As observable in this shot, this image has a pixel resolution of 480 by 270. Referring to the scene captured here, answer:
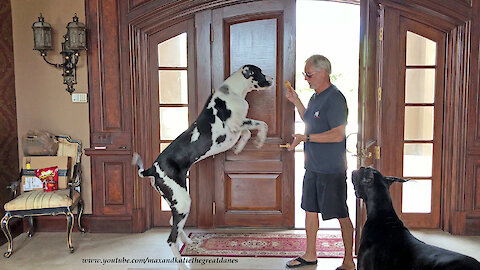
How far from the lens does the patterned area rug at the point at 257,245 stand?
336 cm

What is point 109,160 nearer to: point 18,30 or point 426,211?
point 18,30

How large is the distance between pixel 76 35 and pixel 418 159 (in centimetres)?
338

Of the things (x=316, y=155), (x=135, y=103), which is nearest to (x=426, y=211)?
(x=316, y=155)

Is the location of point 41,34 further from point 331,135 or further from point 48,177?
point 331,135

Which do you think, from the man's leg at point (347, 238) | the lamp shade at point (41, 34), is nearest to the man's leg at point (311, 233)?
the man's leg at point (347, 238)

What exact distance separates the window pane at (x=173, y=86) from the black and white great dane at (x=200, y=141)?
2.57 feet

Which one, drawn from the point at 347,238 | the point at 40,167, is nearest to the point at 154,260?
the point at 40,167

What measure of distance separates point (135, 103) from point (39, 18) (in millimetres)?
1137

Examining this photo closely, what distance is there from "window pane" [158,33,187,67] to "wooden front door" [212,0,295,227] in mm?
311

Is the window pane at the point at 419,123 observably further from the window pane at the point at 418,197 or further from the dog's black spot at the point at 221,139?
the dog's black spot at the point at 221,139

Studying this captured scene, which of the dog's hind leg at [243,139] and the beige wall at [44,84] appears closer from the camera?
the dog's hind leg at [243,139]

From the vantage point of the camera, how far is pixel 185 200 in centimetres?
305

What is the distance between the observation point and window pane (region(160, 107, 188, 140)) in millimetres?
3957

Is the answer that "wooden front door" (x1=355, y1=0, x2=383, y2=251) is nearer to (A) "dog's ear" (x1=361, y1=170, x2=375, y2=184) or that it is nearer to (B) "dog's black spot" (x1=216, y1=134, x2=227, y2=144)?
(A) "dog's ear" (x1=361, y1=170, x2=375, y2=184)
